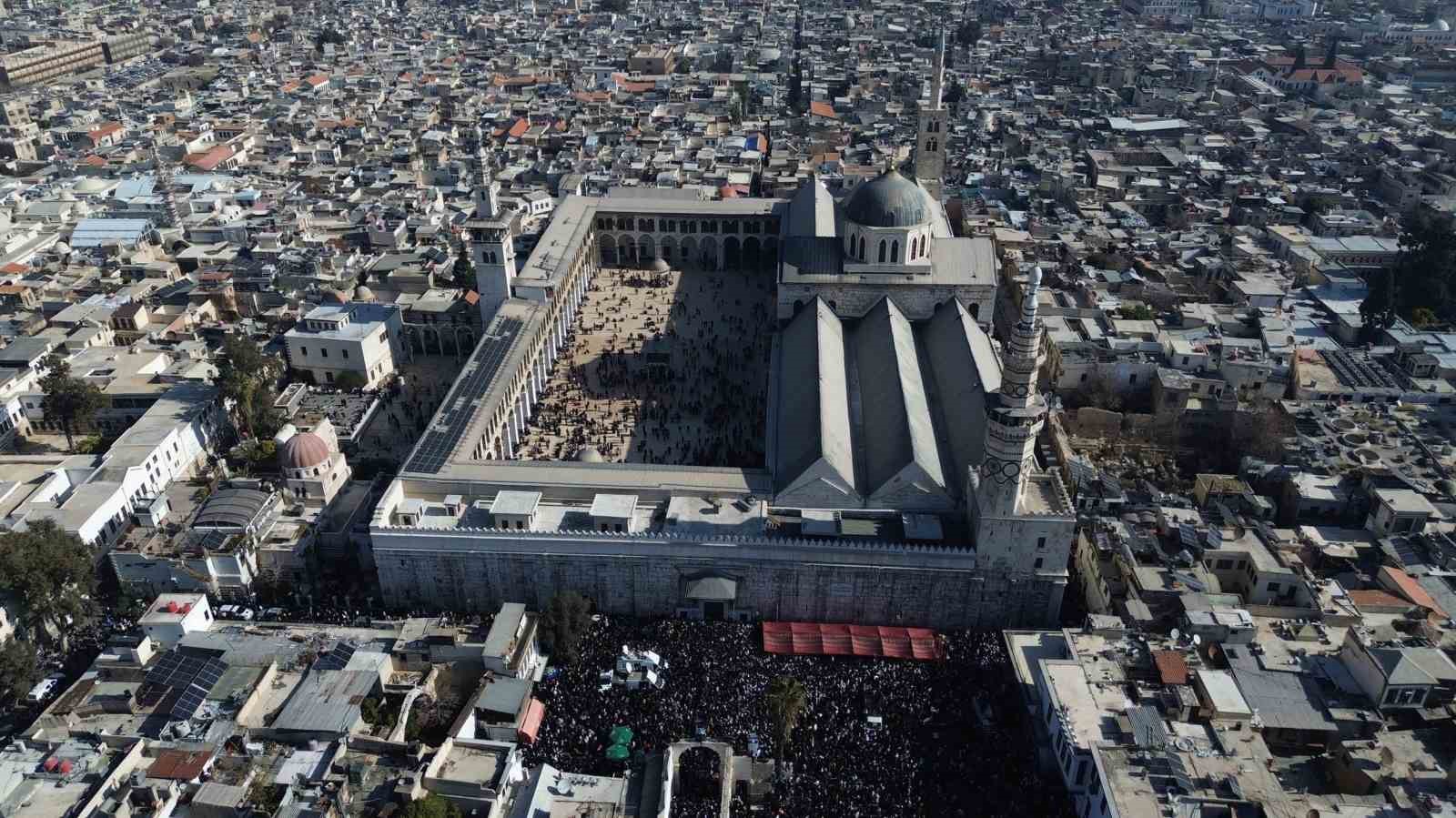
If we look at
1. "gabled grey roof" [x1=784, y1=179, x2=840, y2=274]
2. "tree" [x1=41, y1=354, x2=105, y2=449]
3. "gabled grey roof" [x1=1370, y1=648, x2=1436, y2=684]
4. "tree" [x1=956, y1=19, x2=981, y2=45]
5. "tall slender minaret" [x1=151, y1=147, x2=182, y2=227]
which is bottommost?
"gabled grey roof" [x1=1370, y1=648, x2=1436, y2=684]

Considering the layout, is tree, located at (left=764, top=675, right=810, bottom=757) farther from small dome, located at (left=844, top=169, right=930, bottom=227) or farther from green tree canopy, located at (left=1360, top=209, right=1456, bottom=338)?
green tree canopy, located at (left=1360, top=209, right=1456, bottom=338)

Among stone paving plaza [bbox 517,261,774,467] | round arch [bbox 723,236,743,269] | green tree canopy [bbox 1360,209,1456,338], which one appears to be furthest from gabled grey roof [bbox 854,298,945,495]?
green tree canopy [bbox 1360,209,1456,338]

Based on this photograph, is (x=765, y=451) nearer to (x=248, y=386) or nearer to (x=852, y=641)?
(x=852, y=641)

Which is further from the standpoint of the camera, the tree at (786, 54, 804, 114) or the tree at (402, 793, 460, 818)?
the tree at (786, 54, 804, 114)

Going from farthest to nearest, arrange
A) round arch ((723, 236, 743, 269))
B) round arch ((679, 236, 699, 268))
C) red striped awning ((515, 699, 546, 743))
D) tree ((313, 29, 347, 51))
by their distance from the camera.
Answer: tree ((313, 29, 347, 51))
round arch ((679, 236, 699, 268))
round arch ((723, 236, 743, 269))
red striped awning ((515, 699, 546, 743))

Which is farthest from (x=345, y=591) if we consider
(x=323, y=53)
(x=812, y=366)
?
(x=323, y=53)

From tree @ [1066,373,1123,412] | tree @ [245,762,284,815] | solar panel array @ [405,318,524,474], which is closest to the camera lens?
tree @ [245,762,284,815]

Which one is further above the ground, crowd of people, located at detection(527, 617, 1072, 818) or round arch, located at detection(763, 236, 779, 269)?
round arch, located at detection(763, 236, 779, 269)
